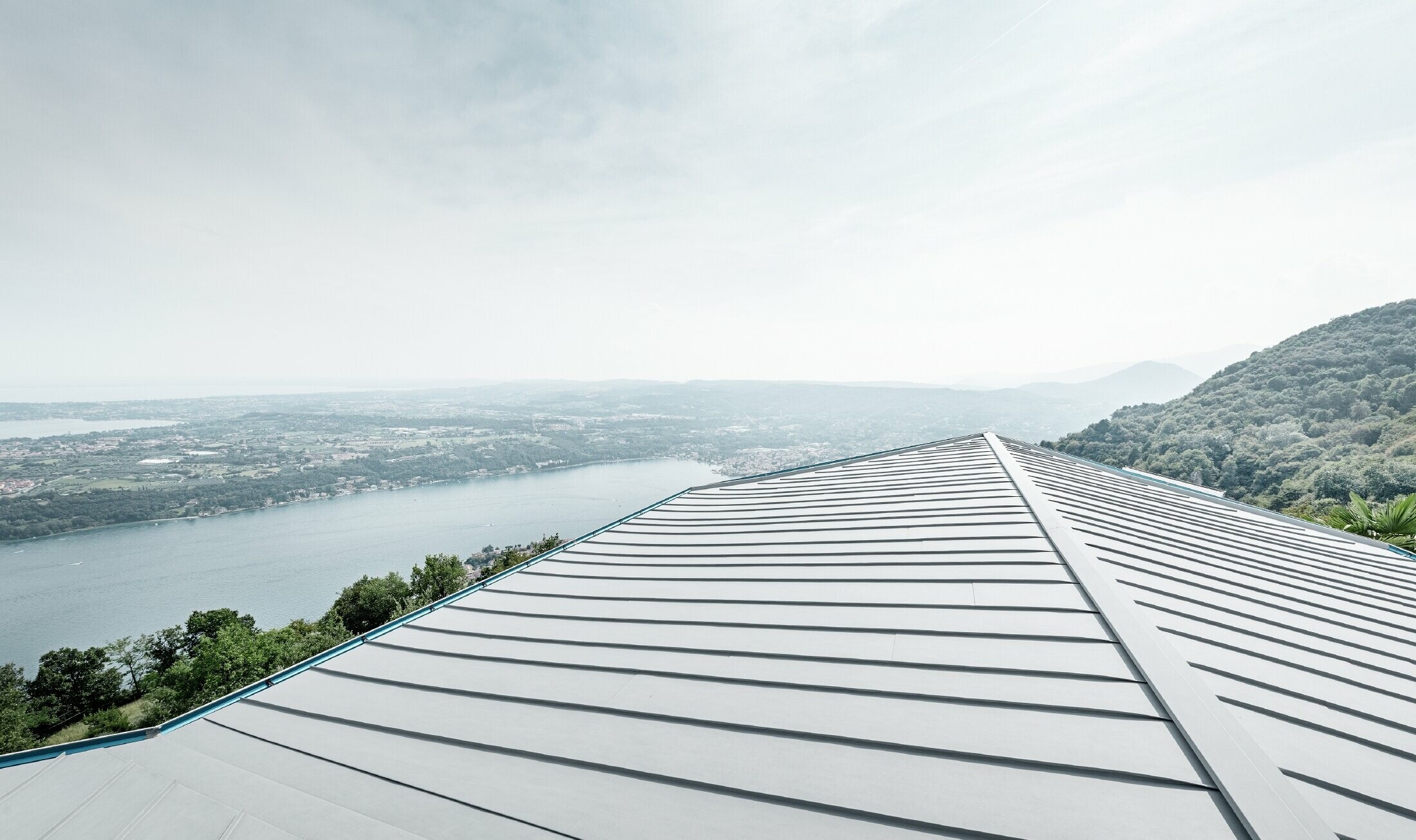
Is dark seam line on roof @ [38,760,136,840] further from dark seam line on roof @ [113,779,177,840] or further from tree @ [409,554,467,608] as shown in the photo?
tree @ [409,554,467,608]

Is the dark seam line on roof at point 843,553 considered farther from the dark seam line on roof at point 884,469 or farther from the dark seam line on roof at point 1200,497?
the dark seam line on roof at point 1200,497

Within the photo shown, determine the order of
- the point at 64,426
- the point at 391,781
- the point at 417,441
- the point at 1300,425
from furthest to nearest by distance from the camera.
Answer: the point at 64,426, the point at 417,441, the point at 1300,425, the point at 391,781

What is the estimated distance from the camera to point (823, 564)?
4.86 m

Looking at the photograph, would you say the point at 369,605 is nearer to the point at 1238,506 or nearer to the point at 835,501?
the point at 835,501

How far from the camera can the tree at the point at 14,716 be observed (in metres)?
21.0

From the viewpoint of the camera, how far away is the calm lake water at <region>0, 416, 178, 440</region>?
144 metres

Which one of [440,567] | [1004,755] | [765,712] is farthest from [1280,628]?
[440,567]

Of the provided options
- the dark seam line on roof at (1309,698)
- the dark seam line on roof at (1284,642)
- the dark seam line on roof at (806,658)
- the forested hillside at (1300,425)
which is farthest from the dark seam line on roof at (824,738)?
the forested hillside at (1300,425)

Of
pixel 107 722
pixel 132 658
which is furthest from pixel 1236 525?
pixel 132 658

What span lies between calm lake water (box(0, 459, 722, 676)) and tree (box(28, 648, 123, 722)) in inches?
507

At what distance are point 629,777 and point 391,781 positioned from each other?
117 cm

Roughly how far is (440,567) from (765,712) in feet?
104

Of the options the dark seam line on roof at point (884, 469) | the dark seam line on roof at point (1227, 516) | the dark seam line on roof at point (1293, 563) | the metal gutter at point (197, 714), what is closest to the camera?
the metal gutter at point (197, 714)

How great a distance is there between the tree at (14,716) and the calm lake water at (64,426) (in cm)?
16718
